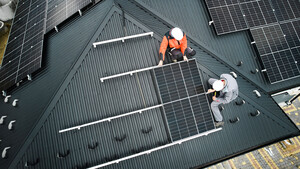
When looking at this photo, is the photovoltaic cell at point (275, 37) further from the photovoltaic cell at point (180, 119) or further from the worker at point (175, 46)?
the photovoltaic cell at point (180, 119)

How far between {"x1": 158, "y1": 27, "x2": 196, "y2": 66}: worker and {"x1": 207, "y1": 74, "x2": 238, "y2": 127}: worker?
8.99 ft

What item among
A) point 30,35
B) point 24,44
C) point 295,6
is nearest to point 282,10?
point 295,6

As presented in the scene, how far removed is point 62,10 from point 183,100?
12361 millimetres

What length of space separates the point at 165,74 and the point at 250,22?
31.8 feet

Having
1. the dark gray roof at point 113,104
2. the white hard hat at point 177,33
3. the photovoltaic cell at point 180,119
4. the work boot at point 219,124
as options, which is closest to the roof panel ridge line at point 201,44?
the dark gray roof at point 113,104

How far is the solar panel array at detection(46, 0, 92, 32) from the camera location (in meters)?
13.7

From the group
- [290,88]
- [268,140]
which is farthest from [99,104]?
[290,88]

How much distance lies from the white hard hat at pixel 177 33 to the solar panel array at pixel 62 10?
24.5 ft

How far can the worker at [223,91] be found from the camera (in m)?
10.9

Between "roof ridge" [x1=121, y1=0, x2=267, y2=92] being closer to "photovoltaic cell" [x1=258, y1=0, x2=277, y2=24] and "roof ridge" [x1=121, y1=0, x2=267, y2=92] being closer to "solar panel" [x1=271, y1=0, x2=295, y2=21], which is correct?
"photovoltaic cell" [x1=258, y1=0, x2=277, y2=24]

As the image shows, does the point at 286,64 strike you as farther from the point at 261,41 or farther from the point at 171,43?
the point at 171,43

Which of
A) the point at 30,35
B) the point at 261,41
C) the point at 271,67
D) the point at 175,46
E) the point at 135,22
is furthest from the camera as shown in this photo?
the point at 261,41

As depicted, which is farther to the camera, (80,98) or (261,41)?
(261,41)

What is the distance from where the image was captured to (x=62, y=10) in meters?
14.4
